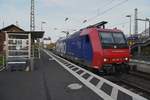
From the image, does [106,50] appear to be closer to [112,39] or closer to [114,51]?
[114,51]

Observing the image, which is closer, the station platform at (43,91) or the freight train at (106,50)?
the station platform at (43,91)

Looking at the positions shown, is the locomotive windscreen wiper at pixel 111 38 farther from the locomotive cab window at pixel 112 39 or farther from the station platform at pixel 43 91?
the station platform at pixel 43 91

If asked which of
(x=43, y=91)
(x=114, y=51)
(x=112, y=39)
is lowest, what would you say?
(x=43, y=91)

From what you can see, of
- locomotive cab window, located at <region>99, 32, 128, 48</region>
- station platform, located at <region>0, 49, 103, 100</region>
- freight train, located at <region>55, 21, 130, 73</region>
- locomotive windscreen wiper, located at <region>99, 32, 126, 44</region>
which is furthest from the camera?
locomotive windscreen wiper, located at <region>99, 32, 126, 44</region>

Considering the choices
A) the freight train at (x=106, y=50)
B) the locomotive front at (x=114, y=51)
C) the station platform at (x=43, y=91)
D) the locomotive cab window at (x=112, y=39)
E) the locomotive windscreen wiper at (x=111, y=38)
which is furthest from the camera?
the locomotive windscreen wiper at (x=111, y=38)

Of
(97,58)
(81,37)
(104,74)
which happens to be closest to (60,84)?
(97,58)

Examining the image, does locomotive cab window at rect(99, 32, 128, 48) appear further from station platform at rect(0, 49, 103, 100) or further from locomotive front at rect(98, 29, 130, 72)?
station platform at rect(0, 49, 103, 100)

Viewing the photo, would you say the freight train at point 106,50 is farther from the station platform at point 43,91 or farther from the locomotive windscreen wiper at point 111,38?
the station platform at point 43,91

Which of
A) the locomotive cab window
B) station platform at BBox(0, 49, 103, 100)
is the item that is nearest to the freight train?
the locomotive cab window

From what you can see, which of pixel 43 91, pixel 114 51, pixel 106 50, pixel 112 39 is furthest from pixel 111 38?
pixel 43 91

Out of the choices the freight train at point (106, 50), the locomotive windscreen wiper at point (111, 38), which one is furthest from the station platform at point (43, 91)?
the locomotive windscreen wiper at point (111, 38)

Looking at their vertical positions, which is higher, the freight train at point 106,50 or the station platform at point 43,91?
the freight train at point 106,50

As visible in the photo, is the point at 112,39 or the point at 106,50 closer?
the point at 106,50

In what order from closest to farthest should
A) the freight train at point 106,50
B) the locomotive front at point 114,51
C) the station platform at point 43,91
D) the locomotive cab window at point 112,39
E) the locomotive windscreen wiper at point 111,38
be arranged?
the station platform at point 43,91
the freight train at point 106,50
the locomotive front at point 114,51
the locomotive cab window at point 112,39
the locomotive windscreen wiper at point 111,38
